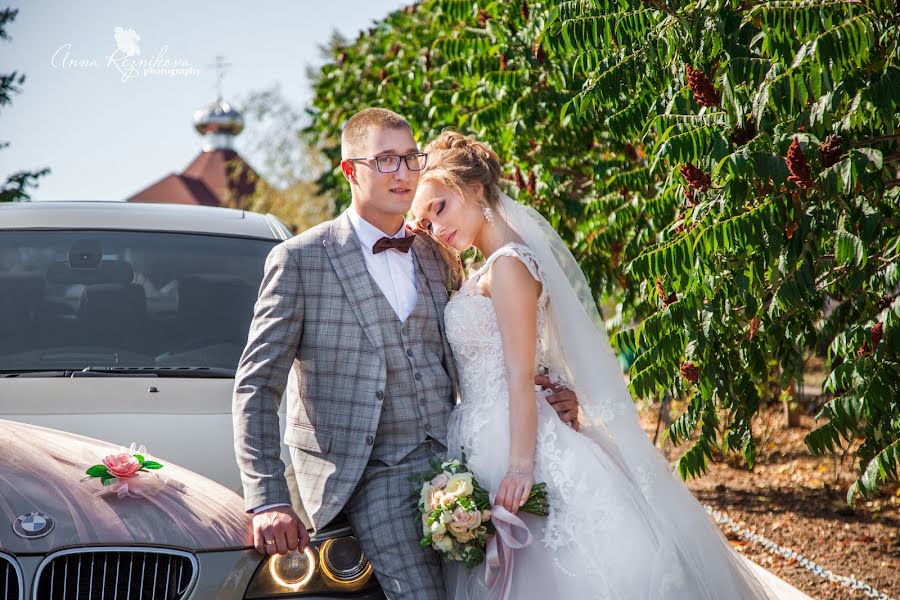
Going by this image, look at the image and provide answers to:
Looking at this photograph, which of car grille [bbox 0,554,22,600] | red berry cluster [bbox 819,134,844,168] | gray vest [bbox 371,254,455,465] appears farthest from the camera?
red berry cluster [bbox 819,134,844,168]

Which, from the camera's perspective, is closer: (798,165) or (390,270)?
(390,270)

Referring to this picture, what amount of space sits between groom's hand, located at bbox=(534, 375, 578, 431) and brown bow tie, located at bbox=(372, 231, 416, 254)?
64 cm

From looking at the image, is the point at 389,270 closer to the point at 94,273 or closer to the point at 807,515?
the point at 94,273

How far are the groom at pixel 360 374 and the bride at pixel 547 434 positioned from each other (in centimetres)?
11

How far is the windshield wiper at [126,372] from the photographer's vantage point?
12.2 ft

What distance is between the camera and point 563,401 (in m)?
3.33

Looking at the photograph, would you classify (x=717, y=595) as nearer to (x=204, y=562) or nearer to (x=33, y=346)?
(x=204, y=562)

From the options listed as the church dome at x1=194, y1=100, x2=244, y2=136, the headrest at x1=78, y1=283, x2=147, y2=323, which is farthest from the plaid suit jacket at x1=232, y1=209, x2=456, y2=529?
the church dome at x1=194, y1=100, x2=244, y2=136

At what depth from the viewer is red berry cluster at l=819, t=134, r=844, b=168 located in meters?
3.46

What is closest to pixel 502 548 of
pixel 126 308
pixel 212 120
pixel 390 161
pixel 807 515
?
pixel 390 161

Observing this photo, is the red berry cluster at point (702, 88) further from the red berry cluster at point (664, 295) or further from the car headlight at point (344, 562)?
the car headlight at point (344, 562)

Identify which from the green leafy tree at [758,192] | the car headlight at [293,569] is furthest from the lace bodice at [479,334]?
the green leafy tree at [758,192]

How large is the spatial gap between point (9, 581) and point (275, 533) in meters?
0.72

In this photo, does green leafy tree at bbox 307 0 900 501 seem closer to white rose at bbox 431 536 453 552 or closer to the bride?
the bride
